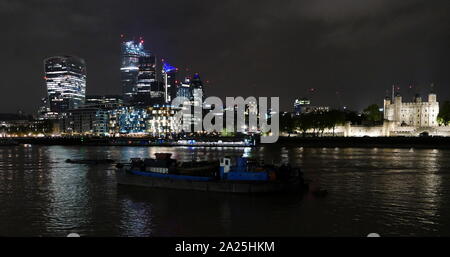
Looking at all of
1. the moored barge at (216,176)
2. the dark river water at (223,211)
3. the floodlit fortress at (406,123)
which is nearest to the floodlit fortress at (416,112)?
the floodlit fortress at (406,123)

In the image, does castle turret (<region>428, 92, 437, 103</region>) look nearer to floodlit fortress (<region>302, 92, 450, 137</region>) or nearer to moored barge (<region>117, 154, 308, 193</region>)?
floodlit fortress (<region>302, 92, 450, 137</region>)

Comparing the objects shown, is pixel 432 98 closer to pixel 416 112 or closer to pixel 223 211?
pixel 416 112

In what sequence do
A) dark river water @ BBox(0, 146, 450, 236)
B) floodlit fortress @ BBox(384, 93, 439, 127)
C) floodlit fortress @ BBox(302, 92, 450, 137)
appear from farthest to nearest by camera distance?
floodlit fortress @ BBox(384, 93, 439, 127) → floodlit fortress @ BBox(302, 92, 450, 137) → dark river water @ BBox(0, 146, 450, 236)

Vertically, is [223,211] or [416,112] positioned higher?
[416,112]

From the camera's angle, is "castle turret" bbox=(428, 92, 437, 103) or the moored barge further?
"castle turret" bbox=(428, 92, 437, 103)

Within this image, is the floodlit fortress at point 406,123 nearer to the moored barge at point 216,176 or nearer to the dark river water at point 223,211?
the dark river water at point 223,211

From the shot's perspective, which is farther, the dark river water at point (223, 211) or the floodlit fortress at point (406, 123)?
the floodlit fortress at point (406, 123)

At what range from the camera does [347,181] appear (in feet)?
148

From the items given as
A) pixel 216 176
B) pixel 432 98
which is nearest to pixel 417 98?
pixel 432 98

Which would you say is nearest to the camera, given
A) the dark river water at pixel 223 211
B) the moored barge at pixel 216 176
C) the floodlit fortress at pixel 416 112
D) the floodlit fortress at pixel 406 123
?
the dark river water at pixel 223 211

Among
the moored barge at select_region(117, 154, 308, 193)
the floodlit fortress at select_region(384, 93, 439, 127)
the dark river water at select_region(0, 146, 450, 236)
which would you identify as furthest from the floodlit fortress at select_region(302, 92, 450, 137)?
the moored barge at select_region(117, 154, 308, 193)

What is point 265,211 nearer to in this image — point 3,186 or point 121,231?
Answer: point 121,231

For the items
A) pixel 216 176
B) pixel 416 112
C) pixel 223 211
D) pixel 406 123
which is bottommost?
pixel 223 211

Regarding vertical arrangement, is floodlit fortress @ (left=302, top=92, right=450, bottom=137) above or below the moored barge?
above
